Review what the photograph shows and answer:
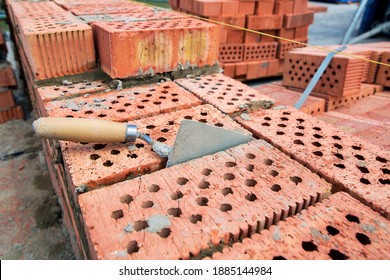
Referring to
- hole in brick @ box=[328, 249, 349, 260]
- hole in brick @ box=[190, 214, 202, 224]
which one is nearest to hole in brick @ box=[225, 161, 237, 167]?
hole in brick @ box=[190, 214, 202, 224]

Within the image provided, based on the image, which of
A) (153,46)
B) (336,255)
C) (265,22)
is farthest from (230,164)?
(265,22)

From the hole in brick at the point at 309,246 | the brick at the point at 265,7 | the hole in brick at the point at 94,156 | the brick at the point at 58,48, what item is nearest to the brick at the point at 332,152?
the hole in brick at the point at 309,246

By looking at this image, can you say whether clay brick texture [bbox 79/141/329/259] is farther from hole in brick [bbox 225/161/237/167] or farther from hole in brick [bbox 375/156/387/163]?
hole in brick [bbox 375/156/387/163]

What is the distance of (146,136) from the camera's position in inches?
71.1

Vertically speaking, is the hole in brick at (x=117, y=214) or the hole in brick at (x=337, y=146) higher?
the hole in brick at (x=337, y=146)

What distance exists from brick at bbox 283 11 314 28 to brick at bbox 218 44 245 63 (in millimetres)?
1127

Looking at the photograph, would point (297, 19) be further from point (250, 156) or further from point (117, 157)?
point (117, 157)

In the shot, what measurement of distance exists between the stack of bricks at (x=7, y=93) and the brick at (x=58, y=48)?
2.85 meters

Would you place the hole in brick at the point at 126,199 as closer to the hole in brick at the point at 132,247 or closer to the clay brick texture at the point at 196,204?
the clay brick texture at the point at 196,204

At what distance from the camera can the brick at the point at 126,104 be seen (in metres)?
2.19

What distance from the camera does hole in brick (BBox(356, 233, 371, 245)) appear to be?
1.26 meters
